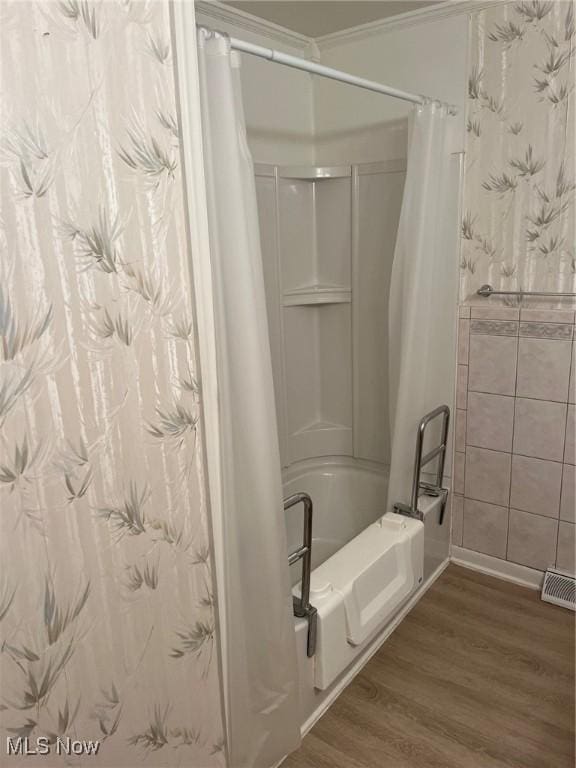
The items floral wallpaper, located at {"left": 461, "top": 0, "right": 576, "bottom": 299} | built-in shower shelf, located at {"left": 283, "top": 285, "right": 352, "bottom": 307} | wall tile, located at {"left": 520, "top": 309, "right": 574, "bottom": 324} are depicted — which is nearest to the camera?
floral wallpaper, located at {"left": 461, "top": 0, "right": 576, "bottom": 299}

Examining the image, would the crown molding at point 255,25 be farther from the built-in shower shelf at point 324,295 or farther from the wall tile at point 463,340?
the wall tile at point 463,340

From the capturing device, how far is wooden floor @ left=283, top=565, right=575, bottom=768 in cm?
177

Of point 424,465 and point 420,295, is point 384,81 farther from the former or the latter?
point 424,465

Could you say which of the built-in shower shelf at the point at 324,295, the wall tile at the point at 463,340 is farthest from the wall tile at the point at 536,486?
the built-in shower shelf at the point at 324,295

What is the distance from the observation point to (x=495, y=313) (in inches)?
94.7

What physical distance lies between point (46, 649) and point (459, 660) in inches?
63.9

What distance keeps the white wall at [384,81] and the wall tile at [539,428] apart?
1122mm

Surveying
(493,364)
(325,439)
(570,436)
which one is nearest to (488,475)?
(570,436)

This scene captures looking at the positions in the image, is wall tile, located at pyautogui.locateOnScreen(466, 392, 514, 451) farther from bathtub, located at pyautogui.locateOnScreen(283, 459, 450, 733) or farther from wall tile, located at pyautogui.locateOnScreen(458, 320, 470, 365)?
bathtub, located at pyautogui.locateOnScreen(283, 459, 450, 733)

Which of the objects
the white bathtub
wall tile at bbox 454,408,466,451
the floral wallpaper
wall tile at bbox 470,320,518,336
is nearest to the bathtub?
the white bathtub

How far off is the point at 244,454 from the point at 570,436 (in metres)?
1.51

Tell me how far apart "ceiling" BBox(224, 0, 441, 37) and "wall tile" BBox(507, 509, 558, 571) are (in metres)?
2.16

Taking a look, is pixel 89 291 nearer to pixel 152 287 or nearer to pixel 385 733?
pixel 152 287

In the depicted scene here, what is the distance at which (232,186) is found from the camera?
1378 mm
